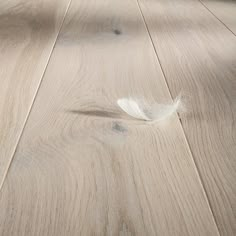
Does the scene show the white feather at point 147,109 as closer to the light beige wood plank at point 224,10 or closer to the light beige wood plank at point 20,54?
the light beige wood plank at point 20,54

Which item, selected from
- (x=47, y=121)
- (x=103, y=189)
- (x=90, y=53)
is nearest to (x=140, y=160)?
(x=103, y=189)

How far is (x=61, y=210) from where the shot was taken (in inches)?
20.0

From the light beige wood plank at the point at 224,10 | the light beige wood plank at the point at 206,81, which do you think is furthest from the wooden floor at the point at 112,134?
the light beige wood plank at the point at 224,10

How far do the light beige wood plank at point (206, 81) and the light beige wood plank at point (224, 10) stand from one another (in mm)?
35

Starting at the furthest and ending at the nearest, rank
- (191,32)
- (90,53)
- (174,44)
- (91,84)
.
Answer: (191,32) < (174,44) < (90,53) < (91,84)

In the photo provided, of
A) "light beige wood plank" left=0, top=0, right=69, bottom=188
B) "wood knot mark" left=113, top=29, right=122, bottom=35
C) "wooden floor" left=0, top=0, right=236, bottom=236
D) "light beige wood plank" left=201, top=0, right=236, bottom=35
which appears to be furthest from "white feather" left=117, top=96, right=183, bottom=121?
"light beige wood plank" left=201, top=0, right=236, bottom=35

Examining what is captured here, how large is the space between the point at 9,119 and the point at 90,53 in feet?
1.25

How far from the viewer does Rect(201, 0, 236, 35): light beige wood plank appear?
1390mm

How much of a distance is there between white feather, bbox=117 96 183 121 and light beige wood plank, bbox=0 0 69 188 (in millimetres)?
184

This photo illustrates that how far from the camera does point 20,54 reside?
39.3 inches

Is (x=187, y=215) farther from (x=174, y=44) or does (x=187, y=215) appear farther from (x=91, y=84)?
(x=174, y=44)

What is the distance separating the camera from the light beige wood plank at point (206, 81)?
577 mm

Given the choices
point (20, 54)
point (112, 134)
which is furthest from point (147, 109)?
point (20, 54)

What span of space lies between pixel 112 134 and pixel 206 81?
0.33 metres
